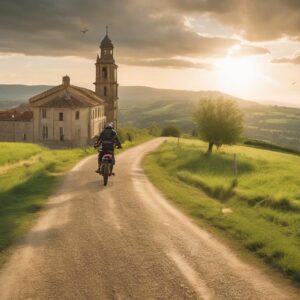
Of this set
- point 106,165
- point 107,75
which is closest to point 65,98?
point 107,75

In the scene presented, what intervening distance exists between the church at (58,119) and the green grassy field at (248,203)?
173ft

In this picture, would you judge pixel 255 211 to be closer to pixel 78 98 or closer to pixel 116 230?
pixel 116 230

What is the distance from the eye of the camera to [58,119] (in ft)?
255

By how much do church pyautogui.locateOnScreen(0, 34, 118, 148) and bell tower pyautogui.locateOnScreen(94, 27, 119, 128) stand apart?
533 cm

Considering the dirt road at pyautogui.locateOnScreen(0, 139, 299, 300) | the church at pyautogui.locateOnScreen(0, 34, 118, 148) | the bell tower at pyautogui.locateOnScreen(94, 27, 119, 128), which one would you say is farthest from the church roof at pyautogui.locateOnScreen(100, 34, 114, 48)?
the dirt road at pyautogui.locateOnScreen(0, 139, 299, 300)

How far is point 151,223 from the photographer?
11.1 metres

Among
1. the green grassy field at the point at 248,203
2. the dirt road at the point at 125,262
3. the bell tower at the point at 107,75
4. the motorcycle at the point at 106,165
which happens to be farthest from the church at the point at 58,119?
the dirt road at the point at 125,262

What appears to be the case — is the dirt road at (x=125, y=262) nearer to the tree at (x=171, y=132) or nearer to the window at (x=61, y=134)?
the window at (x=61, y=134)

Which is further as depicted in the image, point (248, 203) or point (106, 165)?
point (106, 165)

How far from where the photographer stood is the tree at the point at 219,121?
4078 centimetres

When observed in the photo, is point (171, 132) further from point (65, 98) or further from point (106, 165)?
point (106, 165)

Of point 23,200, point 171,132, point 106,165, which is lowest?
point 171,132

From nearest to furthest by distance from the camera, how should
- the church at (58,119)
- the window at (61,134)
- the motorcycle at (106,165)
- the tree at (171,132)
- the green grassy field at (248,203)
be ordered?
the green grassy field at (248,203)
the motorcycle at (106,165)
the church at (58,119)
the window at (61,134)
the tree at (171,132)

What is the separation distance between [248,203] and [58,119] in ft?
216
